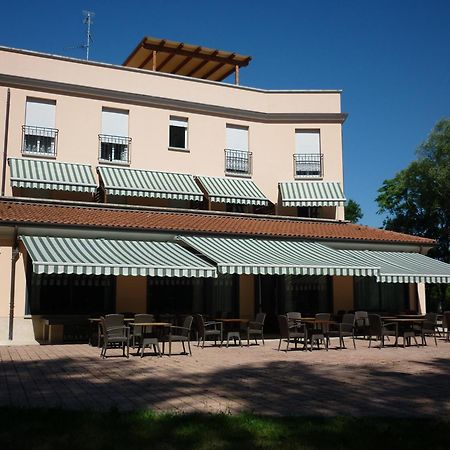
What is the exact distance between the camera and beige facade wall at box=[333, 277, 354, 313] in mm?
24844

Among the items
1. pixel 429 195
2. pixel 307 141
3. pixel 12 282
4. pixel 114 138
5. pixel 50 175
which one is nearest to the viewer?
pixel 12 282

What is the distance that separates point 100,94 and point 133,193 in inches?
197

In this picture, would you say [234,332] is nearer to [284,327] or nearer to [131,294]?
[284,327]

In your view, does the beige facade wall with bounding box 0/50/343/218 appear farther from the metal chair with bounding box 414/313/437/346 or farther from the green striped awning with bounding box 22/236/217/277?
the metal chair with bounding box 414/313/437/346

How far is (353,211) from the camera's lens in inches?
2616

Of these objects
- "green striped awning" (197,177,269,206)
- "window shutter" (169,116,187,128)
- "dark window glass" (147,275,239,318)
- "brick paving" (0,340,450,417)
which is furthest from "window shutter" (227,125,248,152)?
"brick paving" (0,340,450,417)

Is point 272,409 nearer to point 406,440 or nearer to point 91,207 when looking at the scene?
point 406,440

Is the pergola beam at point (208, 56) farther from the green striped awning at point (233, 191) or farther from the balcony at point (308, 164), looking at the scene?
the green striped awning at point (233, 191)

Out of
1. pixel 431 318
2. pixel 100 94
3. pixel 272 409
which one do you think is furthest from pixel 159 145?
pixel 272 409

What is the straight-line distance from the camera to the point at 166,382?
35.5ft

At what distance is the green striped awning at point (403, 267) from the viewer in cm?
2092

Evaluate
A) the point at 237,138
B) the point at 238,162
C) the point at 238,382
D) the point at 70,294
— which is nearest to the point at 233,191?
the point at 238,162

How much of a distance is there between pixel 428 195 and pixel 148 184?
24767 millimetres

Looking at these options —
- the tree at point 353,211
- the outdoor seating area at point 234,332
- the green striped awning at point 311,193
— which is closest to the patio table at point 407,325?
the outdoor seating area at point 234,332
